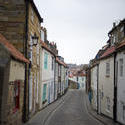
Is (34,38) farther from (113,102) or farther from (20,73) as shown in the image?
(113,102)

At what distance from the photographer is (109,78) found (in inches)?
683

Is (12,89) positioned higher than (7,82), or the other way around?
(7,82)

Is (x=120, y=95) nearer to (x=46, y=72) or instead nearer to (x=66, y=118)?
(x=66, y=118)

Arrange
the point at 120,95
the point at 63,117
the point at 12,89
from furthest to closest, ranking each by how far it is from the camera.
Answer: the point at 63,117 → the point at 120,95 → the point at 12,89

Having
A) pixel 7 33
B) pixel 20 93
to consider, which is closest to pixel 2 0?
pixel 7 33

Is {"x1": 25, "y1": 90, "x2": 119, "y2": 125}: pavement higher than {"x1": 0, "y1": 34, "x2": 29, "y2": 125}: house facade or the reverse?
the reverse

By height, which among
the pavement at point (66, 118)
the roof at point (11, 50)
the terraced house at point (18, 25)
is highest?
the terraced house at point (18, 25)

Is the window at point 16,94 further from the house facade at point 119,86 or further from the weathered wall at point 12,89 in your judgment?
the house facade at point 119,86

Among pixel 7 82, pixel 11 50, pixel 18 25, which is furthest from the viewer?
pixel 18 25

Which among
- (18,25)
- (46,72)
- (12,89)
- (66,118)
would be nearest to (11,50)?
(12,89)

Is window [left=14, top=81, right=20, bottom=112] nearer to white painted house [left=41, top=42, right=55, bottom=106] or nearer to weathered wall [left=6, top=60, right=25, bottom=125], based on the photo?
weathered wall [left=6, top=60, right=25, bottom=125]

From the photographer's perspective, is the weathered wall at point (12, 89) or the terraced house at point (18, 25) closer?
the weathered wall at point (12, 89)

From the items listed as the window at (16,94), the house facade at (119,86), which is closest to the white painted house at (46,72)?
the house facade at (119,86)

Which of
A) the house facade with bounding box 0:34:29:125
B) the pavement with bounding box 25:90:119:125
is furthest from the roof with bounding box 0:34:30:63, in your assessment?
the pavement with bounding box 25:90:119:125
